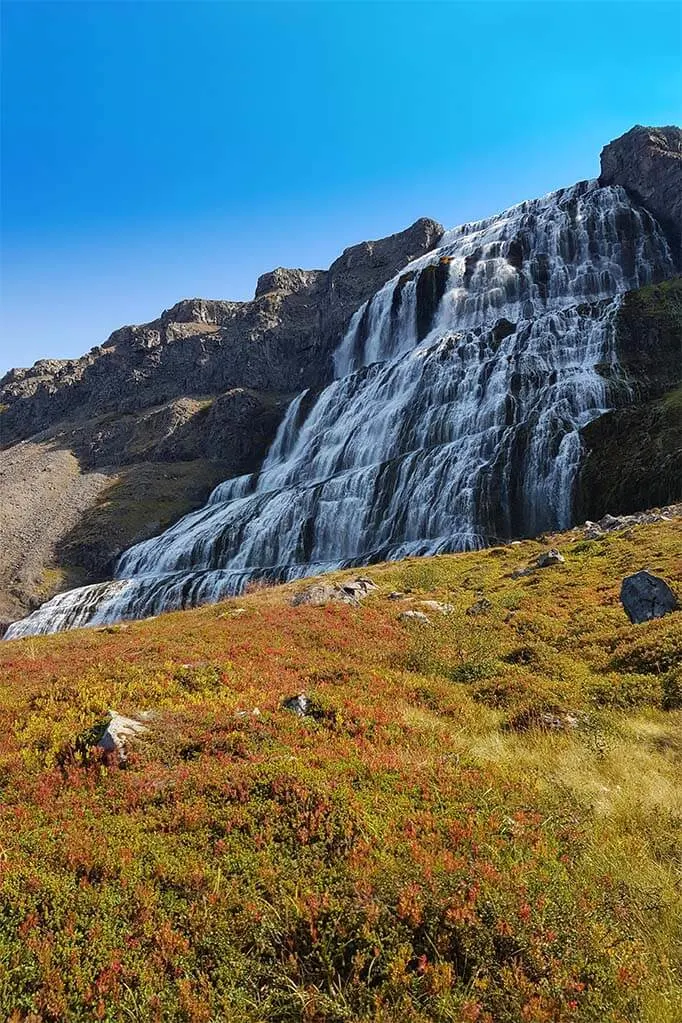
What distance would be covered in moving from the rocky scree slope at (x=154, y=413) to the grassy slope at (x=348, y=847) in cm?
6397

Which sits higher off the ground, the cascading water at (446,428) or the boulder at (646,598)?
the cascading water at (446,428)

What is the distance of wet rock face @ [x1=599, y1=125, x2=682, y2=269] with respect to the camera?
2820 inches

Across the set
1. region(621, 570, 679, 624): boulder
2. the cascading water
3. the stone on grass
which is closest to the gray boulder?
the stone on grass

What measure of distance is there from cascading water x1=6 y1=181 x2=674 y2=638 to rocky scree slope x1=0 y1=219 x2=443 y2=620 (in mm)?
12831

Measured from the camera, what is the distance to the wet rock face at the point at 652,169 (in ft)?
235

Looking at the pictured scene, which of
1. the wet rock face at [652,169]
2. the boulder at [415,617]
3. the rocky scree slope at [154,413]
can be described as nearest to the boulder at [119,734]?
the boulder at [415,617]

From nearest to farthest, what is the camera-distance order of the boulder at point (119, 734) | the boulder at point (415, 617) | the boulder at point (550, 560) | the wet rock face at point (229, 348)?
the boulder at point (119, 734) < the boulder at point (415, 617) < the boulder at point (550, 560) < the wet rock face at point (229, 348)

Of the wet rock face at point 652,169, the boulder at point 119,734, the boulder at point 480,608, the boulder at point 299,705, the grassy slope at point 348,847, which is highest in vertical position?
the wet rock face at point 652,169

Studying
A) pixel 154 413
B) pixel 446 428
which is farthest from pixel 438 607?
pixel 154 413

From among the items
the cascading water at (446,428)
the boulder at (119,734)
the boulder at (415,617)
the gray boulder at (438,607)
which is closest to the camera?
the boulder at (119,734)

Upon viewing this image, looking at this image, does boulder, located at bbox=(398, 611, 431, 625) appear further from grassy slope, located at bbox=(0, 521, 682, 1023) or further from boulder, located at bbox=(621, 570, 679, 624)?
boulder, located at bbox=(621, 570, 679, 624)

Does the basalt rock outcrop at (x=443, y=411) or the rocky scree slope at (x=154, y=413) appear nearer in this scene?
the basalt rock outcrop at (x=443, y=411)

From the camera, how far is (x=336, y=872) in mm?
5516

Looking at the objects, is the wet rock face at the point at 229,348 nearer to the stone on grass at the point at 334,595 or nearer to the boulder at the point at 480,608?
the stone on grass at the point at 334,595
